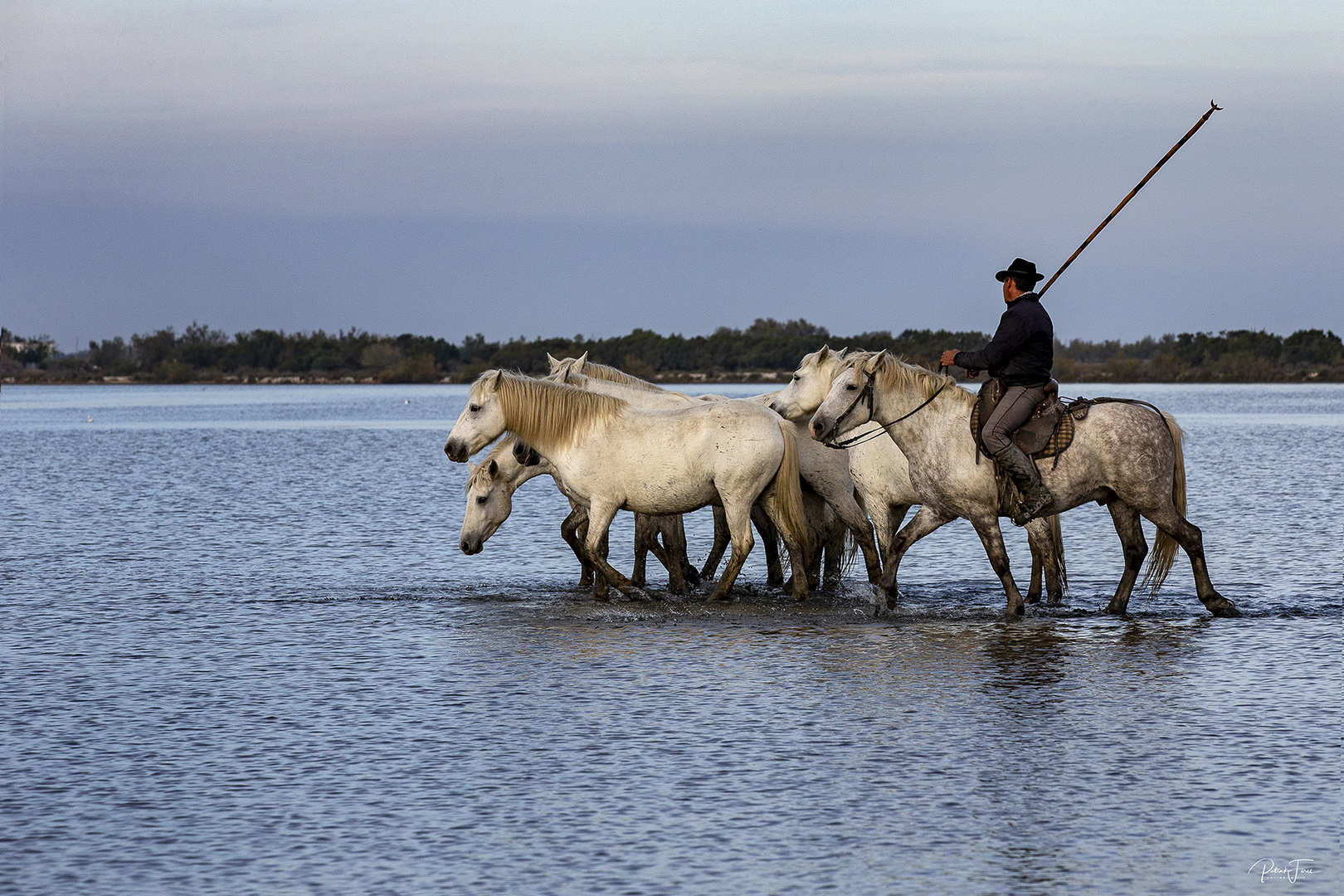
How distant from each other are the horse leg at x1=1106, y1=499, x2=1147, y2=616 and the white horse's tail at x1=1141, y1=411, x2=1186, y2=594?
0.16 meters

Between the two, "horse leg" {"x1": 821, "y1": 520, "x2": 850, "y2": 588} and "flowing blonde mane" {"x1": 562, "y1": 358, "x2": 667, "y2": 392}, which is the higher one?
"flowing blonde mane" {"x1": 562, "y1": 358, "x2": 667, "y2": 392}

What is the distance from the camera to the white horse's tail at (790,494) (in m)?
11.2

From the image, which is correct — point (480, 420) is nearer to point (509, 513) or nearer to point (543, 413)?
point (543, 413)

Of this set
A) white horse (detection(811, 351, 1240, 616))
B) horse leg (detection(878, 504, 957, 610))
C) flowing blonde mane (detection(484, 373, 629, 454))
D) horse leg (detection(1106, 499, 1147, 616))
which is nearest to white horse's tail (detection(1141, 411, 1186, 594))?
white horse (detection(811, 351, 1240, 616))

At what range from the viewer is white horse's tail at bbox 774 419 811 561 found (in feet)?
36.8

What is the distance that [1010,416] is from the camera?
1011 cm

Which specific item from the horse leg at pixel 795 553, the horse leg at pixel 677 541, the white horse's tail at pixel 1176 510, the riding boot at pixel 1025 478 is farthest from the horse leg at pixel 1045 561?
the horse leg at pixel 677 541

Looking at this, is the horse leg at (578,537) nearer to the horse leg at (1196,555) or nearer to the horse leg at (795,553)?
the horse leg at (795,553)

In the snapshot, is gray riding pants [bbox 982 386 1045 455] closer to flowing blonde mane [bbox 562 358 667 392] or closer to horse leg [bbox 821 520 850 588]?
horse leg [bbox 821 520 850 588]

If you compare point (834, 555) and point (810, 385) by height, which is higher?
point (810, 385)

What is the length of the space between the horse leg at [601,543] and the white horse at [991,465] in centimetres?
170

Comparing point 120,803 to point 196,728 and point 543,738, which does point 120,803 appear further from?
point 543,738

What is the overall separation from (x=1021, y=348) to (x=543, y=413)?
3.55 meters

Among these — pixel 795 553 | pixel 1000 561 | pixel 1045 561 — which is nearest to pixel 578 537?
pixel 795 553
